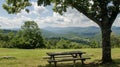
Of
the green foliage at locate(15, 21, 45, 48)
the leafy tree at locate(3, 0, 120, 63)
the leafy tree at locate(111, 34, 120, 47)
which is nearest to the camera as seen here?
the leafy tree at locate(3, 0, 120, 63)

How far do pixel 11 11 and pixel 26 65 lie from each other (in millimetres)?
4828

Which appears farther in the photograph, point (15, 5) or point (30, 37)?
point (30, 37)

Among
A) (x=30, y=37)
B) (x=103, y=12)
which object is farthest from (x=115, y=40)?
(x=103, y=12)

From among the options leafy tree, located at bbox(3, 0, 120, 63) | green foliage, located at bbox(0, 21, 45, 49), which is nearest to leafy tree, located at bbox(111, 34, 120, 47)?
green foliage, located at bbox(0, 21, 45, 49)

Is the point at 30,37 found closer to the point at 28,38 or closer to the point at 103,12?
the point at 28,38

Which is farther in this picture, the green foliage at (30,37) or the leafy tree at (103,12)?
the green foliage at (30,37)

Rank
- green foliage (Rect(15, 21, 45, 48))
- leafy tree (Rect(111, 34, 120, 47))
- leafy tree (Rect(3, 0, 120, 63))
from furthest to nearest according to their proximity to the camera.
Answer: leafy tree (Rect(111, 34, 120, 47)) → green foliage (Rect(15, 21, 45, 48)) → leafy tree (Rect(3, 0, 120, 63))

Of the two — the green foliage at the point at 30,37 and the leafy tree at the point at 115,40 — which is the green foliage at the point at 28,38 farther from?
the leafy tree at the point at 115,40

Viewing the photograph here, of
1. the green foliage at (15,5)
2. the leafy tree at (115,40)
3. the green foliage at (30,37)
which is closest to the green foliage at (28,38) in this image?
the green foliage at (30,37)

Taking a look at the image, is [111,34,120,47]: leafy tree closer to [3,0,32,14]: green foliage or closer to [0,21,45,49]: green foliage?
[0,21,45,49]: green foliage

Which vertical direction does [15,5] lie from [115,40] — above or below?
above

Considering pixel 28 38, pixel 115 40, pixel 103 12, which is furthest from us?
pixel 115 40

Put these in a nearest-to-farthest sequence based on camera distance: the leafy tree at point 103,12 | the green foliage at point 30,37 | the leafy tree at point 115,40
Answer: the leafy tree at point 103,12 < the green foliage at point 30,37 < the leafy tree at point 115,40

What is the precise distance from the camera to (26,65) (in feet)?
72.8
